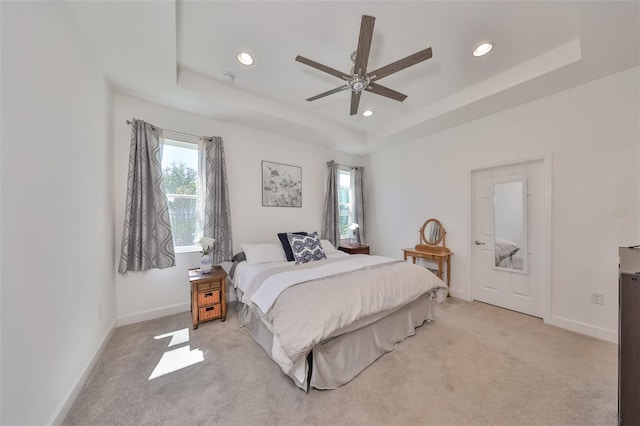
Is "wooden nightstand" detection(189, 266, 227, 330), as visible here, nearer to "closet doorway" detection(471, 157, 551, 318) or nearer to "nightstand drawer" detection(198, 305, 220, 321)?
"nightstand drawer" detection(198, 305, 220, 321)

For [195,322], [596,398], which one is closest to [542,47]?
[596,398]

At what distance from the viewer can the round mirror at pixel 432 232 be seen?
3.73m

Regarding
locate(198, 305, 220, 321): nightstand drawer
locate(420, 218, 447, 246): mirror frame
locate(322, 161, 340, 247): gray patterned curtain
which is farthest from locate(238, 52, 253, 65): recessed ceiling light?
locate(420, 218, 447, 246): mirror frame

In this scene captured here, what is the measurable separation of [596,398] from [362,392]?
1.61 m

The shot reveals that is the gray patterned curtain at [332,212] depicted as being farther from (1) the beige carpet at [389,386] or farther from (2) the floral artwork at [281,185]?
(1) the beige carpet at [389,386]

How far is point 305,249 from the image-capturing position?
3121 millimetres

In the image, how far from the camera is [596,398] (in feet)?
5.04

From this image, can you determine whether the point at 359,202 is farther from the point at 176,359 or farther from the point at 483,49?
the point at 176,359

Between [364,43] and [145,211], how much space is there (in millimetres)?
2829

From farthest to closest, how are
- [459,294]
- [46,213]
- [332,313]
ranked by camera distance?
[459,294]
[332,313]
[46,213]

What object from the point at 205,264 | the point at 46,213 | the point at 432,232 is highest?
the point at 46,213

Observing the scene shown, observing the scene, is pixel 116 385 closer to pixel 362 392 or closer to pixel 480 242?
pixel 362 392

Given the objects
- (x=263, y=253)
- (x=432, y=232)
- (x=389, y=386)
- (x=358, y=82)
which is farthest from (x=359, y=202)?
(x=389, y=386)

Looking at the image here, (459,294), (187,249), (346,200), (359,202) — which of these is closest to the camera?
(187,249)
